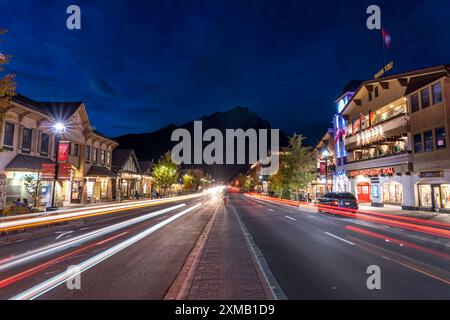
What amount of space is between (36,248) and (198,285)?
8111 millimetres

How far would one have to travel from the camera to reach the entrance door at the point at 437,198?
87.5 ft

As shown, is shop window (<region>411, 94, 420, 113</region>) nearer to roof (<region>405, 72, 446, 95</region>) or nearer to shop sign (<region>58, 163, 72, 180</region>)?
roof (<region>405, 72, 446, 95</region>)

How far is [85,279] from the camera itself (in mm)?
6949

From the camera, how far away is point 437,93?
25.9 metres

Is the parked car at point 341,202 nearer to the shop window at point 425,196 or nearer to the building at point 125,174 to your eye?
the shop window at point 425,196

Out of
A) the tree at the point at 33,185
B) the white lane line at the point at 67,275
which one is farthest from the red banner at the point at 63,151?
the white lane line at the point at 67,275

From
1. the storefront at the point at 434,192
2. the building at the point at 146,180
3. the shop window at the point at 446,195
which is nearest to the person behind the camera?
the shop window at the point at 446,195

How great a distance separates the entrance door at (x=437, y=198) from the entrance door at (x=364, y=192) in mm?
12462

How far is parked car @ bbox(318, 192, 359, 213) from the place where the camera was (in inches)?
1065

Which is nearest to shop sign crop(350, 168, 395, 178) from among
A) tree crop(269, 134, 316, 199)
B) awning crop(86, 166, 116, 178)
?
tree crop(269, 134, 316, 199)

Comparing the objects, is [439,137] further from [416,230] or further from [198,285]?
[198,285]

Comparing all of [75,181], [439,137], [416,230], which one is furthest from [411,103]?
[75,181]

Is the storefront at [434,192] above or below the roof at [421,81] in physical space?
below

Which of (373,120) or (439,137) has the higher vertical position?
(373,120)
